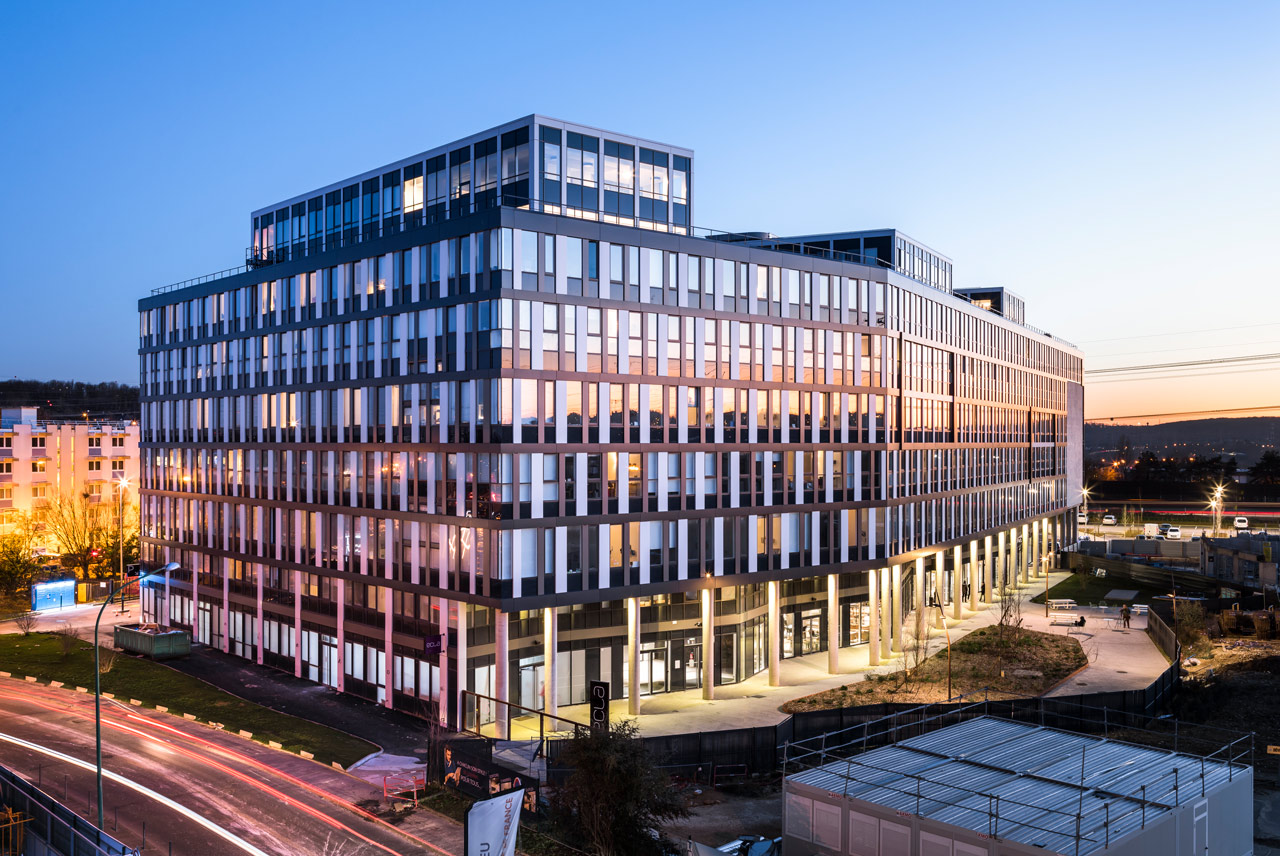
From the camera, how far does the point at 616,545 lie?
50875 mm

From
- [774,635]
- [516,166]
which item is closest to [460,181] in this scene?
[516,166]

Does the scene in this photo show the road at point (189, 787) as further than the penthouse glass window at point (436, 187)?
No

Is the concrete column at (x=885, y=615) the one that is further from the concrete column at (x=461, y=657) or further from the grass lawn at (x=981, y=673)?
the concrete column at (x=461, y=657)

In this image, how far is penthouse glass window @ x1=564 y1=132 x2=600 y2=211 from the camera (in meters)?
55.0

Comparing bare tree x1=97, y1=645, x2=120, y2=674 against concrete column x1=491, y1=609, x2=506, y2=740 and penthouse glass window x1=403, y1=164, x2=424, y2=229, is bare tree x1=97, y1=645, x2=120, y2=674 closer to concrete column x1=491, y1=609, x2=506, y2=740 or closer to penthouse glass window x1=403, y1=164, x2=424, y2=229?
concrete column x1=491, y1=609, x2=506, y2=740

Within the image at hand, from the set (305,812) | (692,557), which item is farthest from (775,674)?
(305,812)

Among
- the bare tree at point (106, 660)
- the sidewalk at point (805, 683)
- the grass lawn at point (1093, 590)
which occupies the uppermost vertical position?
the bare tree at point (106, 660)

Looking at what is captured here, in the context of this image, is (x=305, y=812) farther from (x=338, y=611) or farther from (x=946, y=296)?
(x=946, y=296)

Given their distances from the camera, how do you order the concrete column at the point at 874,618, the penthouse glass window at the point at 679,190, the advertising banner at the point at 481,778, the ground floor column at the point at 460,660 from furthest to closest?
the concrete column at the point at 874,618
the penthouse glass window at the point at 679,190
the ground floor column at the point at 460,660
the advertising banner at the point at 481,778

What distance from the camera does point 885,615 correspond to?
66000 mm

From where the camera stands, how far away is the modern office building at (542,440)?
159 feet

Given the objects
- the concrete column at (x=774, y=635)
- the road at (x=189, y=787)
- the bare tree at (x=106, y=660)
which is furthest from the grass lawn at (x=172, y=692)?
the concrete column at (x=774, y=635)

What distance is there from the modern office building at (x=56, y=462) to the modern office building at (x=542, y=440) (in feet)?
173

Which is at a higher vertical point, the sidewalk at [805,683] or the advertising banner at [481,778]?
the advertising banner at [481,778]
